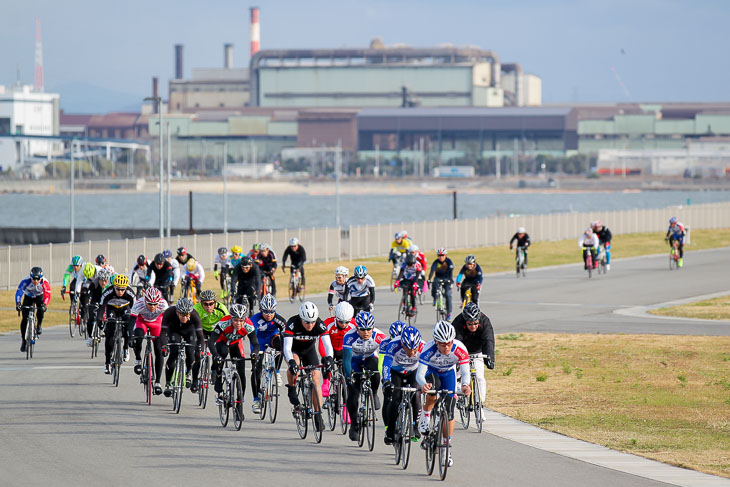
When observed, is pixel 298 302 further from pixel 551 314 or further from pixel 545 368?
pixel 545 368

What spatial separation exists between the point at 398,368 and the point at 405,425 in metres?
0.69

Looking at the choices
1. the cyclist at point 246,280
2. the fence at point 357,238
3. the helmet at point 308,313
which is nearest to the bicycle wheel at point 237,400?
the helmet at point 308,313

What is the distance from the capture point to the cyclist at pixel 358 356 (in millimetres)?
14422

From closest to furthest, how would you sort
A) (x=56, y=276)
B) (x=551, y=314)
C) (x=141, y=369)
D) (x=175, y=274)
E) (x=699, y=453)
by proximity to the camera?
1. (x=699, y=453)
2. (x=141, y=369)
3. (x=175, y=274)
4. (x=551, y=314)
5. (x=56, y=276)

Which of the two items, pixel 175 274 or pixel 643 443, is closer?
pixel 643 443

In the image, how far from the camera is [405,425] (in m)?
13.1

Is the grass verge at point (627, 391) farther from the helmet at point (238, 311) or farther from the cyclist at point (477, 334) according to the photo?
the helmet at point (238, 311)

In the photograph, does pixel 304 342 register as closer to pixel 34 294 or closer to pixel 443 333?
pixel 443 333

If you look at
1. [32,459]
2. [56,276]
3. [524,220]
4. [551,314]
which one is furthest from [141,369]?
[524,220]

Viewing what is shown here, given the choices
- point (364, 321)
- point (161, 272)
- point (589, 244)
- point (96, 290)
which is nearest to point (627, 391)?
point (364, 321)

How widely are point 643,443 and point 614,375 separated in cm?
702

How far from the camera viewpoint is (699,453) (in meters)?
14.4

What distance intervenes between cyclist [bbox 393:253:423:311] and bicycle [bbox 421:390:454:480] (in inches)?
627

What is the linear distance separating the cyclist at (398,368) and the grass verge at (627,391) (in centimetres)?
306
